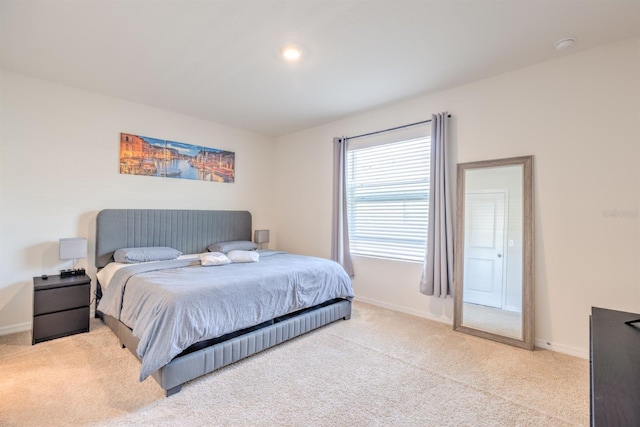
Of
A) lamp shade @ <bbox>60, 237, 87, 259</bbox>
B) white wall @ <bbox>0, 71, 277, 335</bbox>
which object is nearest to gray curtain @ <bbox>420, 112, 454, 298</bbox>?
white wall @ <bbox>0, 71, 277, 335</bbox>

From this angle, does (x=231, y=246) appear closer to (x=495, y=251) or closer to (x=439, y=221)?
(x=439, y=221)

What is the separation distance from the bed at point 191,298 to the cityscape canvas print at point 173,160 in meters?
0.59

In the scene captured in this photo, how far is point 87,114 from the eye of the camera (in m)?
3.64

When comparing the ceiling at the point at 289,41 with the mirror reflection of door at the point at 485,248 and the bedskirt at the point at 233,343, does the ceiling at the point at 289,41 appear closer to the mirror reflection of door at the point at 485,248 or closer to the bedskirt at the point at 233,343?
the mirror reflection of door at the point at 485,248

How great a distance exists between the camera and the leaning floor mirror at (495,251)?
117 inches

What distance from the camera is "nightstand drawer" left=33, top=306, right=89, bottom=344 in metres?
2.91

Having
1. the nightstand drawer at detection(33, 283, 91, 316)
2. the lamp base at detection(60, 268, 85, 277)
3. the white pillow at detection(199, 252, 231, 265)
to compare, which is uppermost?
the white pillow at detection(199, 252, 231, 265)

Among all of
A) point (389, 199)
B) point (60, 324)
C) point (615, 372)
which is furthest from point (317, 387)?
point (60, 324)

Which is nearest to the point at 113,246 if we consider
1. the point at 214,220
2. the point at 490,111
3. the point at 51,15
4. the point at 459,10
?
the point at 214,220

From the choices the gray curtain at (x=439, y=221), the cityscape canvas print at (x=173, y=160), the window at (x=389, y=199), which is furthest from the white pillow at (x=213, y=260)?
the gray curtain at (x=439, y=221)

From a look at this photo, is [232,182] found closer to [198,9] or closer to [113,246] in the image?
[113,246]

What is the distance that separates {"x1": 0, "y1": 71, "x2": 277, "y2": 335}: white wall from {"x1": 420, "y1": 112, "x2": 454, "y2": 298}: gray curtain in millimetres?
3539

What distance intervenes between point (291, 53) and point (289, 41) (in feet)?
0.62

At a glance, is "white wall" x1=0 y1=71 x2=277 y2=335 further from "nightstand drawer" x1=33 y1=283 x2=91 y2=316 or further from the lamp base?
"nightstand drawer" x1=33 y1=283 x2=91 y2=316
